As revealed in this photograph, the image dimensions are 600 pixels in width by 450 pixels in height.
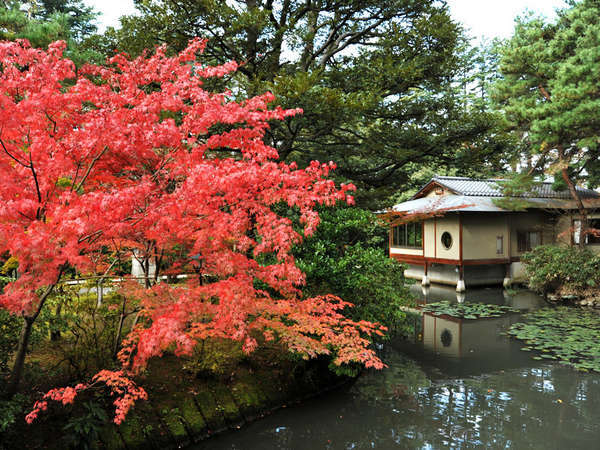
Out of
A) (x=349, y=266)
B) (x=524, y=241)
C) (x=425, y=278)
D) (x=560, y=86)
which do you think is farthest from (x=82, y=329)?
(x=524, y=241)

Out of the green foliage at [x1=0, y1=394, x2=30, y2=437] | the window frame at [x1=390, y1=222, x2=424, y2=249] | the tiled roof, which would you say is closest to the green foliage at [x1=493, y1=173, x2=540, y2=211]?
the tiled roof

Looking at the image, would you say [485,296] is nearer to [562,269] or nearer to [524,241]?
[562,269]

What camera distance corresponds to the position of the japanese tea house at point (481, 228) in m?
14.5

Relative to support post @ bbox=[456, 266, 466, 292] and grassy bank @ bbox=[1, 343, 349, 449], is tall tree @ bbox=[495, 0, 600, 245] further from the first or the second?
grassy bank @ bbox=[1, 343, 349, 449]

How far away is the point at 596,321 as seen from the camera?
32.1ft

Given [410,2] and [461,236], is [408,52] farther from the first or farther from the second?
[461,236]

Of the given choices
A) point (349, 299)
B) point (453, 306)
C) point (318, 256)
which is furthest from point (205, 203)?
point (453, 306)

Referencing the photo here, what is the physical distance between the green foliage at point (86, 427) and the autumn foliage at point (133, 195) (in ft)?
0.82

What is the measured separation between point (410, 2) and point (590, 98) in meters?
6.88

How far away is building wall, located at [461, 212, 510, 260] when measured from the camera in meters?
14.6

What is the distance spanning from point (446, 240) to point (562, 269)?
154 inches

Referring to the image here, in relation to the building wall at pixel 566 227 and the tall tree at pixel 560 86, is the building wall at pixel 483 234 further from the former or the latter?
the tall tree at pixel 560 86

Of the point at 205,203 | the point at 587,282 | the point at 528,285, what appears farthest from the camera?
the point at 528,285

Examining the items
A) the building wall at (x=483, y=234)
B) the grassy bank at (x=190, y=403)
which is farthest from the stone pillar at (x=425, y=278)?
the grassy bank at (x=190, y=403)
